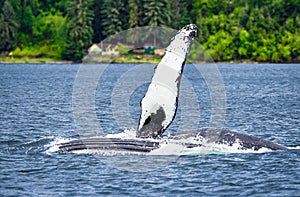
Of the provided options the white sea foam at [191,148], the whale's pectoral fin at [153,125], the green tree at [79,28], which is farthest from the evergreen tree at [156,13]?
the whale's pectoral fin at [153,125]

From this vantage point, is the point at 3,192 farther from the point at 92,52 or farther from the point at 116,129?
the point at 92,52

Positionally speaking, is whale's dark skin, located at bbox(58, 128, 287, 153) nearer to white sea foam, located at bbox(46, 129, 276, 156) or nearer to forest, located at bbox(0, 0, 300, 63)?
white sea foam, located at bbox(46, 129, 276, 156)

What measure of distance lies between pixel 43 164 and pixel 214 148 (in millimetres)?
6616

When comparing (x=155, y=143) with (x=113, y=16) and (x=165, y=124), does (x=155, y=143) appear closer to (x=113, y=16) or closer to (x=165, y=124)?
(x=165, y=124)

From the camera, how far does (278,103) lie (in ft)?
201

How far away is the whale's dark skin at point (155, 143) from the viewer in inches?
1139

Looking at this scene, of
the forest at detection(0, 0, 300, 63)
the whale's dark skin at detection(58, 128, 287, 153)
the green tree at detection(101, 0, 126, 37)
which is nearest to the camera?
the whale's dark skin at detection(58, 128, 287, 153)

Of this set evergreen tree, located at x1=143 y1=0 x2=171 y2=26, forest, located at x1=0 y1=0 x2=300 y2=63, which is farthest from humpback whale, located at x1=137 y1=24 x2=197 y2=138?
forest, located at x1=0 y1=0 x2=300 y2=63

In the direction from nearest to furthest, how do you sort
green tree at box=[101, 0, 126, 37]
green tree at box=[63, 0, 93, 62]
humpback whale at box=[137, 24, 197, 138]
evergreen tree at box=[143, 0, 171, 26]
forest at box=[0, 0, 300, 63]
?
humpback whale at box=[137, 24, 197, 138]
evergreen tree at box=[143, 0, 171, 26]
forest at box=[0, 0, 300, 63]
green tree at box=[101, 0, 126, 37]
green tree at box=[63, 0, 93, 62]

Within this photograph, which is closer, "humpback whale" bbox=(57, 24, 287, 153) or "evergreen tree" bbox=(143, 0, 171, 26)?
"humpback whale" bbox=(57, 24, 287, 153)

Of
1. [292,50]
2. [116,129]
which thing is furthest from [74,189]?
[292,50]

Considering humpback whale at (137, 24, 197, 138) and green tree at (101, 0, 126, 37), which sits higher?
humpback whale at (137, 24, 197, 138)

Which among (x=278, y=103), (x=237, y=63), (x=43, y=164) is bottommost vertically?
(x=237, y=63)

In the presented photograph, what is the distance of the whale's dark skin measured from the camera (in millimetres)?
28938
